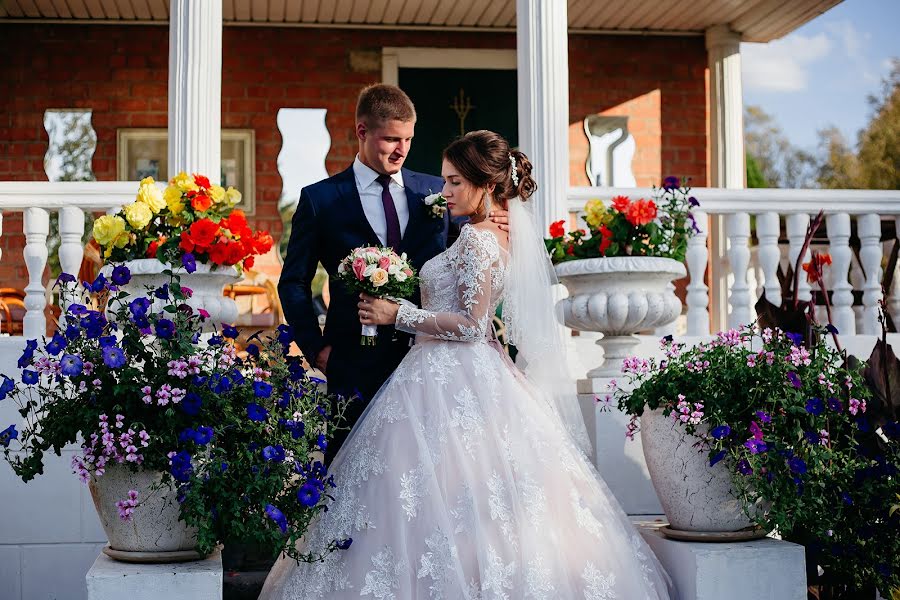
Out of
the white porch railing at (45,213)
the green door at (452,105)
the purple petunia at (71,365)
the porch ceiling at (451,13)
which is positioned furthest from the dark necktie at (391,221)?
the green door at (452,105)

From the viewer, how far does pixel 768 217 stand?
5473 mm

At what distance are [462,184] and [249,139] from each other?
5.37 m

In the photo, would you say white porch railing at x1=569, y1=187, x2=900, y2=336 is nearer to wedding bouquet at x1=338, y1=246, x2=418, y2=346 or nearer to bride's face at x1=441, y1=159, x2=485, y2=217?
bride's face at x1=441, y1=159, x2=485, y2=217

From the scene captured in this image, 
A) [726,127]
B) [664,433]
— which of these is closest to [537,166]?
[664,433]

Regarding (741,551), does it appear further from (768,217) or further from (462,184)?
(768,217)

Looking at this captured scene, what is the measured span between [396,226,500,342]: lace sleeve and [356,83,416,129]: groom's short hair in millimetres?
493

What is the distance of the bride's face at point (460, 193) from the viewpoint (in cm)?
367

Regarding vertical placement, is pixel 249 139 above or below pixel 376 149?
above

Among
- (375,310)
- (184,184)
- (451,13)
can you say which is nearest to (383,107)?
(375,310)

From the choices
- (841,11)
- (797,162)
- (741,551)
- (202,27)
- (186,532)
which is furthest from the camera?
(841,11)

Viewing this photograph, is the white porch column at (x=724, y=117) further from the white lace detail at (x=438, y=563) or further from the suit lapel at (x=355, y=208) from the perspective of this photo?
the white lace detail at (x=438, y=563)

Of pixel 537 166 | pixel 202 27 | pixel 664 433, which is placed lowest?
pixel 664 433

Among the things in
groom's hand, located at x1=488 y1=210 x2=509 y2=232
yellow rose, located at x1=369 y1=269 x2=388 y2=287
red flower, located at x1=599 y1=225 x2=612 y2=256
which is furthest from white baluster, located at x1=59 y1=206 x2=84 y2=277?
red flower, located at x1=599 y1=225 x2=612 y2=256

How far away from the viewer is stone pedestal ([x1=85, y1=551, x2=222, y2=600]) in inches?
118
